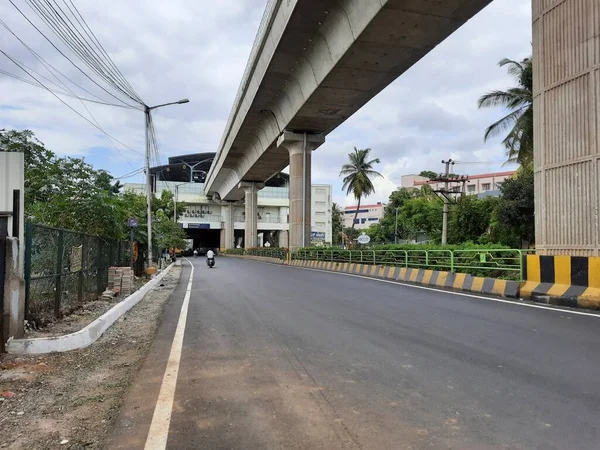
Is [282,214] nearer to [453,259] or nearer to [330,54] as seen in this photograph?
[330,54]

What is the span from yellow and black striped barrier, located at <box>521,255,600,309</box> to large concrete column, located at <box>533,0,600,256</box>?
2.42ft

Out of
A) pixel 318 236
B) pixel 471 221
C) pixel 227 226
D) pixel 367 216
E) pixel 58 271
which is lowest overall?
pixel 58 271

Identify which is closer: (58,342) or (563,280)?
(58,342)

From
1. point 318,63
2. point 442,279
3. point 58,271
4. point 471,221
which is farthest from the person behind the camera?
point 471,221

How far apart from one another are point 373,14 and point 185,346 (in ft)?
46.9

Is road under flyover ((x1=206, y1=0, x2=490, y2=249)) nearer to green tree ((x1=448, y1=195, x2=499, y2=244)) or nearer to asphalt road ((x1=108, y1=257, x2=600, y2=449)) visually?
asphalt road ((x1=108, y1=257, x2=600, y2=449))

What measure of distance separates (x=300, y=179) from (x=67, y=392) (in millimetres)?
31334

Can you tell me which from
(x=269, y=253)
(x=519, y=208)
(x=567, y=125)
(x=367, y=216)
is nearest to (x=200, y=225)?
(x=269, y=253)

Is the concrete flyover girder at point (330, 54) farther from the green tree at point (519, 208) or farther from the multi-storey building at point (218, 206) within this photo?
the multi-storey building at point (218, 206)

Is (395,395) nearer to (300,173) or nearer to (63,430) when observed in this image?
(63,430)

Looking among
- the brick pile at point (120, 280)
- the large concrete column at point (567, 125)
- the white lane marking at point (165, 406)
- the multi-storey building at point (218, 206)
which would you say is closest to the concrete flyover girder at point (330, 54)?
the large concrete column at point (567, 125)

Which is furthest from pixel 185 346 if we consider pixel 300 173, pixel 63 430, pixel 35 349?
→ pixel 300 173

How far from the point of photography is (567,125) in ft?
37.1

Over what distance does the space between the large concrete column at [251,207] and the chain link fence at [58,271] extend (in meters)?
44.8
